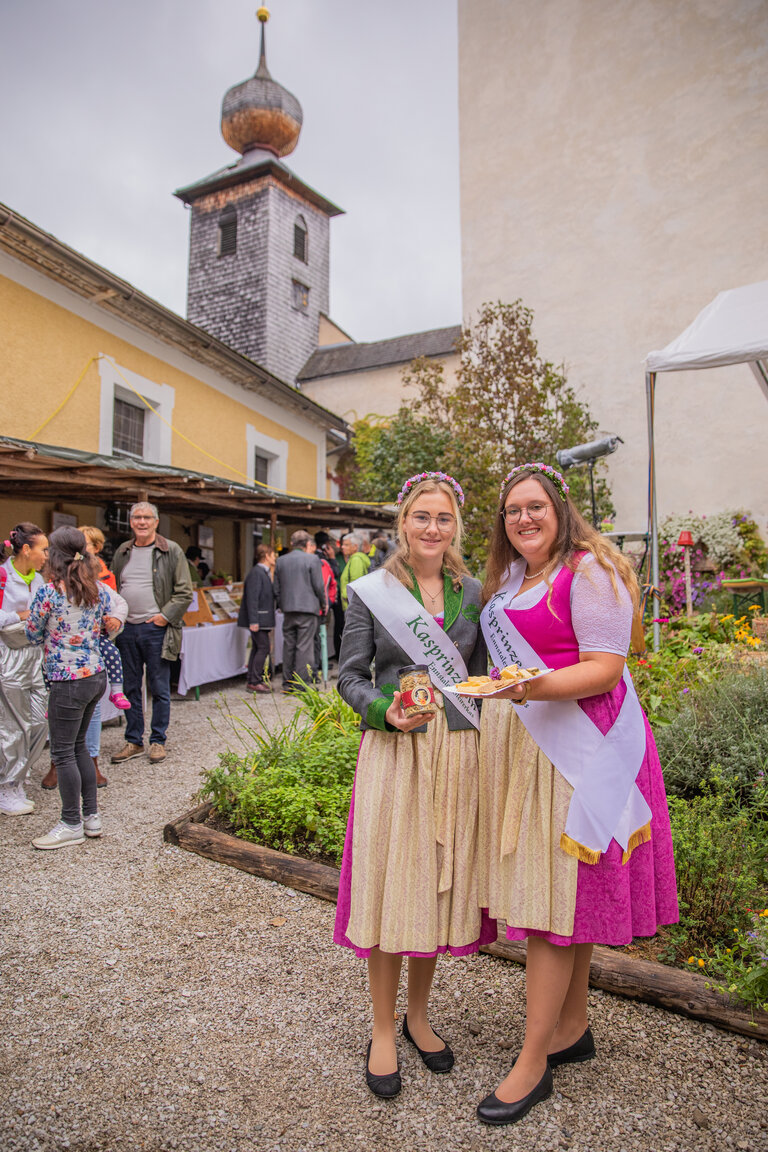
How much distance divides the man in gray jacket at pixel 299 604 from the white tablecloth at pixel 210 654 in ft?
2.58

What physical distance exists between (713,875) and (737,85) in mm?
15095

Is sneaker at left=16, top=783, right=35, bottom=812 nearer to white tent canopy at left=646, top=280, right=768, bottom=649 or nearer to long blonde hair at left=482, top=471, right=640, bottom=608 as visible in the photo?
long blonde hair at left=482, top=471, right=640, bottom=608

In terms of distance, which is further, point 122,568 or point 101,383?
point 101,383

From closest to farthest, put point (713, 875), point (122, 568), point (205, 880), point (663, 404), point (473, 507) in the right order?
point (713, 875)
point (205, 880)
point (122, 568)
point (473, 507)
point (663, 404)

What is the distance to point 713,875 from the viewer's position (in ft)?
8.93

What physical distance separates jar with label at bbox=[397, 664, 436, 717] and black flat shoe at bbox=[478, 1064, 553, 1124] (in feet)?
3.70

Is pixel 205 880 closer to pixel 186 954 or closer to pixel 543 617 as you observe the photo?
pixel 186 954

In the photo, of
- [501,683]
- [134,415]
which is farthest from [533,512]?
[134,415]

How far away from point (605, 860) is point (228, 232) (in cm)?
2487

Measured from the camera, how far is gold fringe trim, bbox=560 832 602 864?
178cm

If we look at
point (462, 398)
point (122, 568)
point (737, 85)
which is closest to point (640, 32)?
point (737, 85)

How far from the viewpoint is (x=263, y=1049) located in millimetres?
2195

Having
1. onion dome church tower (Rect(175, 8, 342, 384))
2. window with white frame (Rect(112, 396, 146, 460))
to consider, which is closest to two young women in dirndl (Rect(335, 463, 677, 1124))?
window with white frame (Rect(112, 396, 146, 460))

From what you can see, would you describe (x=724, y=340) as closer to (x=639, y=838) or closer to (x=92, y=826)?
(x=639, y=838)
